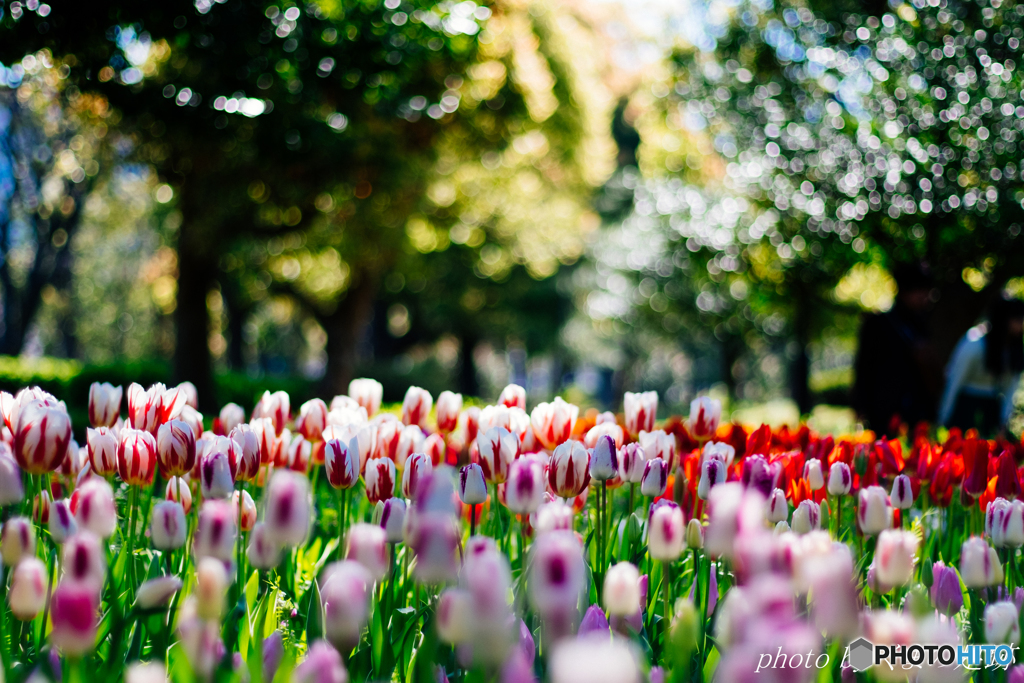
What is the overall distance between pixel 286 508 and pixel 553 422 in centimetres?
135

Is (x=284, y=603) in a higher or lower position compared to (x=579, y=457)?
lower

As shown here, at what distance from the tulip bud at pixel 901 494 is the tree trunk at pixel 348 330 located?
1378cm

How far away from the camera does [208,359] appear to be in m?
12.2

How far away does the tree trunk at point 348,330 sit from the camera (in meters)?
15.6

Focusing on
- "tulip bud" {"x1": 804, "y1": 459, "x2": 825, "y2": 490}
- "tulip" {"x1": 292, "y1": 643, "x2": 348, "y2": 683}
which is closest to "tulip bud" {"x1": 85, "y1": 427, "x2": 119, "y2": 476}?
"tulip" {"x1": 292, "y1": 643, "x2": 348, "y2": 683}

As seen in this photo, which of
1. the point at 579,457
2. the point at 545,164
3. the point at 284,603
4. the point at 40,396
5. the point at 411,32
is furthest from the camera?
the point at 545,164

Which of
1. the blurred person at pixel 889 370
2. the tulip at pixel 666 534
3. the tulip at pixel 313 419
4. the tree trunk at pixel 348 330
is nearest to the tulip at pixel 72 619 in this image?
the tulip at pixel 666 534

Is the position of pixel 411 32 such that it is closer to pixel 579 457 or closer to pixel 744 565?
pixel 579 457

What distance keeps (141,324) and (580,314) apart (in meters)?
28.5

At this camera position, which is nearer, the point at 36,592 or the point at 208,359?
the point at 36,592

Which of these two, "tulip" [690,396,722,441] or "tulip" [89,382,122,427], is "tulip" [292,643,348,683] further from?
"tulip" [690,396,722,441]

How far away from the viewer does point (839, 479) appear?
238 cm

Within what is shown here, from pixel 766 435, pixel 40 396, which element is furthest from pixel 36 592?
pixel 766 435

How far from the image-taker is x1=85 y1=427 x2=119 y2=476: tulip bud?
2209 mm
